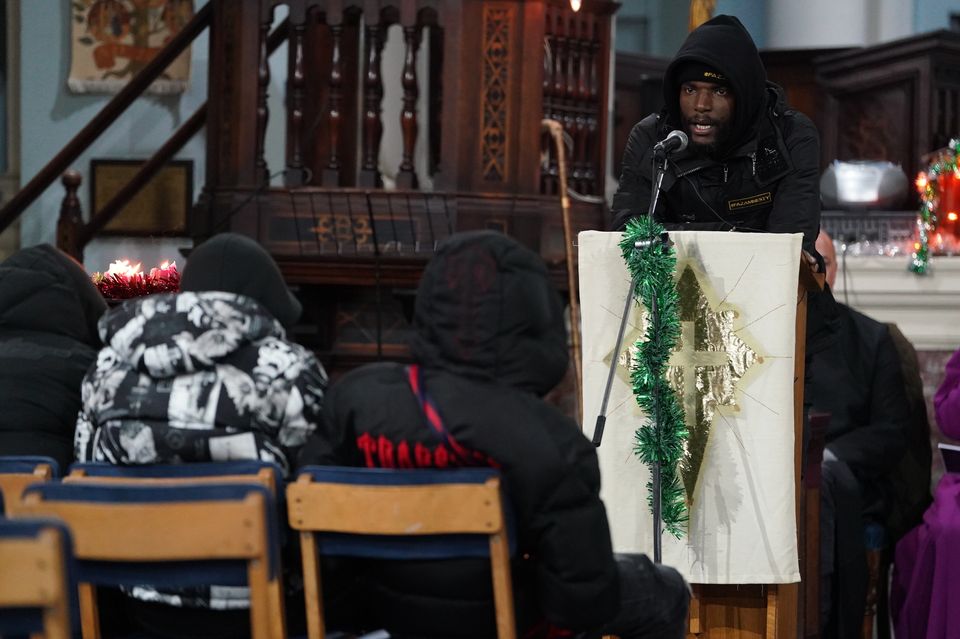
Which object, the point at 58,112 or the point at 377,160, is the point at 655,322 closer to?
the point at 377,160

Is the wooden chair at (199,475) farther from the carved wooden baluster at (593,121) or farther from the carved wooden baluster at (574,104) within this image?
the carved wooden baluster at (593,121)

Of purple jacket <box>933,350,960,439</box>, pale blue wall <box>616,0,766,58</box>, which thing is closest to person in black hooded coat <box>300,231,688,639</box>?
purple jacket <box>933,350,960,439</box>

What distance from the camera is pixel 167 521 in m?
2.59

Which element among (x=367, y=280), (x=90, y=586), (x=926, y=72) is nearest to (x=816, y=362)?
(x=367, y=280)

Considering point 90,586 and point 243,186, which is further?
point 243,186

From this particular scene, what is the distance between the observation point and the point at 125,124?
9.05 m

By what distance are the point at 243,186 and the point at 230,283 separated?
3.52 m

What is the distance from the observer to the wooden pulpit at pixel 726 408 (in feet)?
11.3

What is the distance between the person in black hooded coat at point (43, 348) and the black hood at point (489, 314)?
1.14 metres

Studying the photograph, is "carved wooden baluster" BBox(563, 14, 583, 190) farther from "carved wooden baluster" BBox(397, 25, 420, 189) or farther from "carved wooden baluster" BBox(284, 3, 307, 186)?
"carved wooden baluster" BBox(284, 3, 307, 186)

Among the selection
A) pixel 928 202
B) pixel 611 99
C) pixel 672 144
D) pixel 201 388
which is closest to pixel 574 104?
pixel 928 202

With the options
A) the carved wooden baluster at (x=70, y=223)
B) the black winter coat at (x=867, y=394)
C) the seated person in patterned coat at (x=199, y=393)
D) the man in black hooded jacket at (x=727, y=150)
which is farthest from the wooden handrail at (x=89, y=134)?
the seated person in patterned coat at (x=199, y=393)

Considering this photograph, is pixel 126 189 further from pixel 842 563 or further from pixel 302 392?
pixel 302 392

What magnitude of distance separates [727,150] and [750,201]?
5.6 inches
